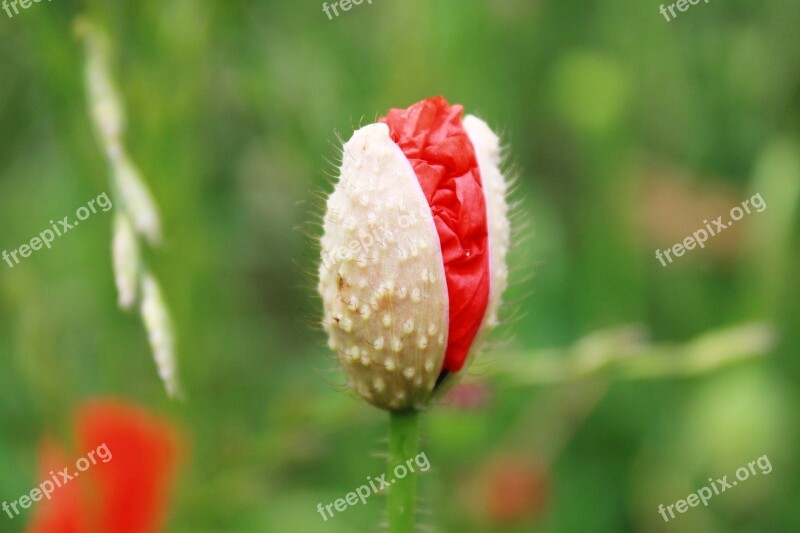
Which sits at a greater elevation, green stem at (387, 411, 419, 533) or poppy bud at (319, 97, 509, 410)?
poppy bud at (319, 97, 509, 410)

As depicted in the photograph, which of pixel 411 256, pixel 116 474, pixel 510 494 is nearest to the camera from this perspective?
pixel 411 256

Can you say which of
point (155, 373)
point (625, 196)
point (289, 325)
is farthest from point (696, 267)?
point (155, 373)

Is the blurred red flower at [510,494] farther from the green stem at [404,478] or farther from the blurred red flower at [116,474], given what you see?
the green stem at [404,478]

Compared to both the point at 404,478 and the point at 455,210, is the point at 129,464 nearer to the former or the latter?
the point at 404,478

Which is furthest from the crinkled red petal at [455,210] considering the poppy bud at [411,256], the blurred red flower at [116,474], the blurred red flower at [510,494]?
the blurred red flower at [510,494]

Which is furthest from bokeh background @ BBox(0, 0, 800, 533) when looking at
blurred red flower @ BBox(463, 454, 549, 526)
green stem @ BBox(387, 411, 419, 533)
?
green stem @ BBox(387, 411, 419, 533)

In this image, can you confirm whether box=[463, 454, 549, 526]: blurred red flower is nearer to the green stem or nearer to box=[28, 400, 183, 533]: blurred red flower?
box=[28, 400, 183, 533]: blurred red flower

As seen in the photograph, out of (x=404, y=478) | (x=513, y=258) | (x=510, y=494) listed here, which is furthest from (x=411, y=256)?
(x=513, y=258)
